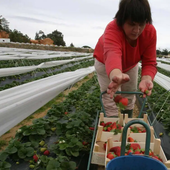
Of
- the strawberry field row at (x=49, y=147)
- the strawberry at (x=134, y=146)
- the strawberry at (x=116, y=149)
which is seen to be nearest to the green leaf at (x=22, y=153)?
the strawberry field row at (x=49, y=147)

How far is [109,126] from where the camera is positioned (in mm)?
2148

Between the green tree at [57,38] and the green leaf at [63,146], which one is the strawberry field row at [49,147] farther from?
the green tree at [57,38]

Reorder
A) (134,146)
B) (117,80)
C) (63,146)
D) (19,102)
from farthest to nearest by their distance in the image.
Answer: (63,146), (19,102), (134,146), (117,80)

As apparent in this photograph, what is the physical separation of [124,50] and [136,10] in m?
0.41

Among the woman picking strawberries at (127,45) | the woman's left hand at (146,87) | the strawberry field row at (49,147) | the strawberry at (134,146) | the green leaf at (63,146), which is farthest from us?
the green leaf at (63,146)

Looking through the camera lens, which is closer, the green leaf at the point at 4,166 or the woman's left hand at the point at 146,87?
the woman's left hand at the point at 146,87

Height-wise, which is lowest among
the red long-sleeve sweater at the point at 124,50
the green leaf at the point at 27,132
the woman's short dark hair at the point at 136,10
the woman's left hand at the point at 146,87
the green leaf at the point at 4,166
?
the green leaf at the point at 4,166

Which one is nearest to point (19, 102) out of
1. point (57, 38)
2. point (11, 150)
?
point (11, 150)

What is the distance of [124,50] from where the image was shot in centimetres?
177

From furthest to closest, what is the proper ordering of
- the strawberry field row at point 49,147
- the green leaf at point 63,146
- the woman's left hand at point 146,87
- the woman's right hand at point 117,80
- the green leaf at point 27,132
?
the green leaf at point 27,132, the green leaf at point 63,146, the strawberry field row at point 49,147, the woman's left hand at point 146,87, the woman's right hand at point 117,80

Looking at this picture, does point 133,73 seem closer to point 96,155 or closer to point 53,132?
point 96,155

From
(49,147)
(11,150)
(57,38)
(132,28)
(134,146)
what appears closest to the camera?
(132,28)

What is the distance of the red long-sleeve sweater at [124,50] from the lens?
59.1 inches

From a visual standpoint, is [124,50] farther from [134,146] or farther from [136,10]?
[134,146]
